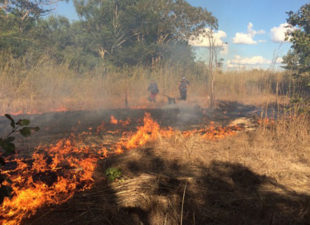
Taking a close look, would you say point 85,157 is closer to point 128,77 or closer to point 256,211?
point 256,211

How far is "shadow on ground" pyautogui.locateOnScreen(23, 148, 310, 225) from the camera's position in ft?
8.03

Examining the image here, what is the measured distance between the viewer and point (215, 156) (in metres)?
4.14

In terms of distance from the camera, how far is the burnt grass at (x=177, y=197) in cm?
246

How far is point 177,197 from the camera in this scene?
9.14 ft

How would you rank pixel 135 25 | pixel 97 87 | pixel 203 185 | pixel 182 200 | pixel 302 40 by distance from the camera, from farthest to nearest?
1. pixel 135 25
2. pixel 97 87
3. pixel 302 40
4. pixel 203 185
5. pixel 182 200

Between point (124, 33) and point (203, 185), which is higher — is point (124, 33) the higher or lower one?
the higher one

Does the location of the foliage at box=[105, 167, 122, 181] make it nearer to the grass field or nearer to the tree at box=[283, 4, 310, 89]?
the grass field

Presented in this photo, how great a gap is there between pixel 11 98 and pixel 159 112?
5.82 metres

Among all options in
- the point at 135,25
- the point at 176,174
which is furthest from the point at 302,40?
the point at 135,25

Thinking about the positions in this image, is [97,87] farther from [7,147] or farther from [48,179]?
[7,147]

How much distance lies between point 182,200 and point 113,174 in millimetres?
1092

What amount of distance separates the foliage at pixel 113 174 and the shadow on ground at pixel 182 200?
0.23 feet

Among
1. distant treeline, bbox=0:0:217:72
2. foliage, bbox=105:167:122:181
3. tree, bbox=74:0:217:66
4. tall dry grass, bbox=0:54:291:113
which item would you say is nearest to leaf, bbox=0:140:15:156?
foliage, bbox=105:167:122:181

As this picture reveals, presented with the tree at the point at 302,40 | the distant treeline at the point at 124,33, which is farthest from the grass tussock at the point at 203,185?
the distant treeline at the point at 124,33
